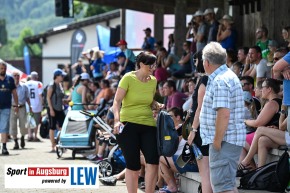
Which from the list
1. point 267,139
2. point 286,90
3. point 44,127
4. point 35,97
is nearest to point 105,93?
point 44,127

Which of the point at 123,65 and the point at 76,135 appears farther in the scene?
the point at 123,65

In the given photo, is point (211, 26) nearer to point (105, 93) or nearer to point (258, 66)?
point (105, 93)

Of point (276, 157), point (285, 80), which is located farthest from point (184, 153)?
point (276, 157)

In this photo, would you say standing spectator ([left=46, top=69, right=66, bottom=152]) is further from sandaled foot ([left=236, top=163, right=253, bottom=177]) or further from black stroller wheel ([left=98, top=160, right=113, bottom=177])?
sandaled foot ([left=236, top=163, right=253, bottom=177])

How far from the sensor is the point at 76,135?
19.0 m

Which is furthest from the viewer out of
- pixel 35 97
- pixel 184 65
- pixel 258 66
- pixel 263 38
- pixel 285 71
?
pixel 35 97

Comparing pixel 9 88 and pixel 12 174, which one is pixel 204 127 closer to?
pixel 12 174

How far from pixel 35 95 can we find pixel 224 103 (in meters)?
18.3

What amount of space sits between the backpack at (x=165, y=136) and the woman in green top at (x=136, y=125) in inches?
5.5

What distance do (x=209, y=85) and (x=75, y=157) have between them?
36.6 ft

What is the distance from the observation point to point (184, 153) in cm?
1027

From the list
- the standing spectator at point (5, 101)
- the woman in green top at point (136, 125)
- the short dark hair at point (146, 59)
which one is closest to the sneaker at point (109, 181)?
the woman in green top at point (136, 125)

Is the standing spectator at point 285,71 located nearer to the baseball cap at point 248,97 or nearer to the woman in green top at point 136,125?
the woman in green top at point 136,125

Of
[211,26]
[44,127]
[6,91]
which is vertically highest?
[211,26]
